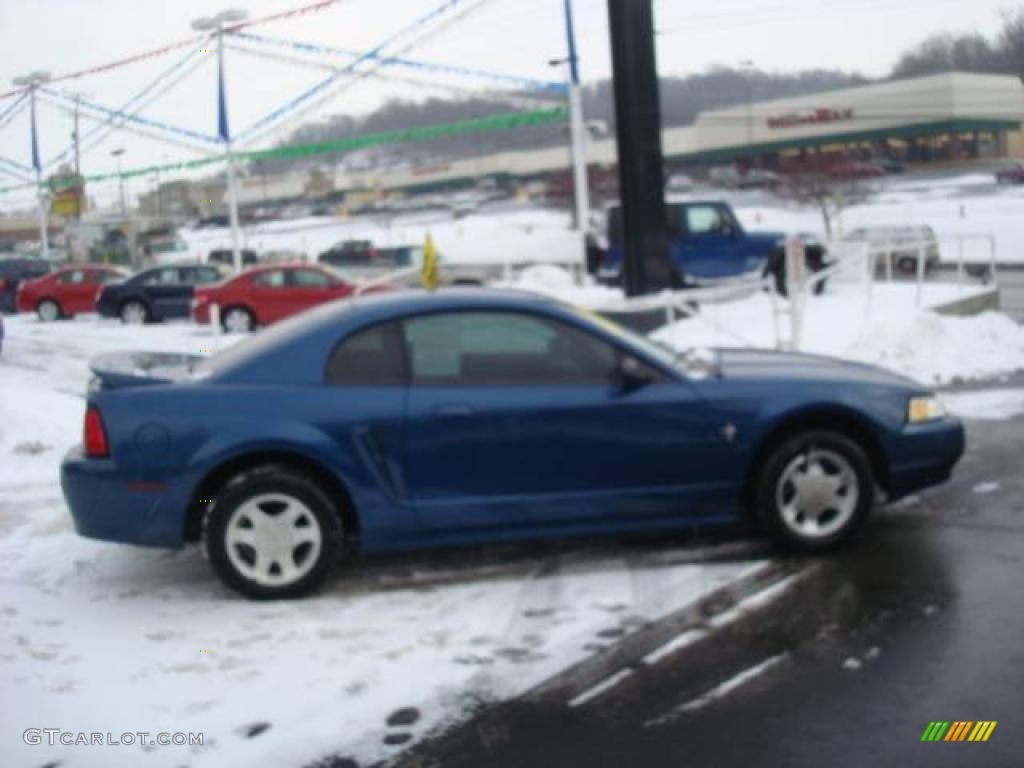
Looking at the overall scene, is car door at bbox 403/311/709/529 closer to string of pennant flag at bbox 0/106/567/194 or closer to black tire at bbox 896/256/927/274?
string of pennant flag at bbox 0/106/567/194

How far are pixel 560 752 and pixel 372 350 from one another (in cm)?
245

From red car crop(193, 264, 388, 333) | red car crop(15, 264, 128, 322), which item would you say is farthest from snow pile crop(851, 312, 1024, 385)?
red car crop(15, 264, 128, 322)

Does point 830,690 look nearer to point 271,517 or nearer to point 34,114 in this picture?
point 271,517

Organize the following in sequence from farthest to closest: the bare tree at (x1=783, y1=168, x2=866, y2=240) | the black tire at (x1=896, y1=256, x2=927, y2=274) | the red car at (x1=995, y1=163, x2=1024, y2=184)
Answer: the bare tree at (x1=783, y1=168, x2=866, y2=240) → the red car at (x1=995, y1=163, x2=1024, y2=184) → the black tire at (x1=896, y1=256, x2=927, y2=274)

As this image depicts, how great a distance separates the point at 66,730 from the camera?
440 centimetres

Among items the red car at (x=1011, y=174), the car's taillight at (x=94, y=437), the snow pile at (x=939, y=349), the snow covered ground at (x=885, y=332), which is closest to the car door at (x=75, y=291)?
the snow covered ground at (x=885, y=332)

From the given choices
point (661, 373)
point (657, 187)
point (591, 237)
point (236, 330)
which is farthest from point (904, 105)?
point (661, 373)

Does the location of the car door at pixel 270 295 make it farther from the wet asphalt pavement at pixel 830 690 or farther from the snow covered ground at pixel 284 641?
the wet asphalt pavement at pixel 830 690

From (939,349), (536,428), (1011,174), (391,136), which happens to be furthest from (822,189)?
(536,428)

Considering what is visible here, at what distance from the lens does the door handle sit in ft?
19.1

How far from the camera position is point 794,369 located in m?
6.42

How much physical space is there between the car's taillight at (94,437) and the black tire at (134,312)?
20013 mm

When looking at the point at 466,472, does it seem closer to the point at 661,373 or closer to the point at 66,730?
the point at 661,373

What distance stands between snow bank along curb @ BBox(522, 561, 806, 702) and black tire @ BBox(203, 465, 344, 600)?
148 cm
